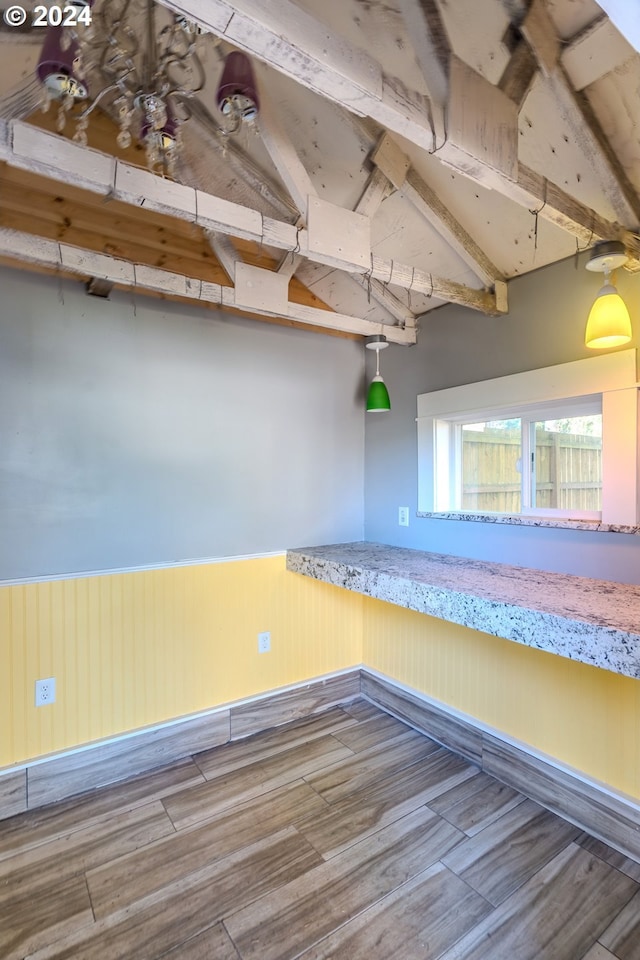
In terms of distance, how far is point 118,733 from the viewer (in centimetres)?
207

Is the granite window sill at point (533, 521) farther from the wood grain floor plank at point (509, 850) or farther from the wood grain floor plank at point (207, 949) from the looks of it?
the wood grain floor plank at point (207, 949)

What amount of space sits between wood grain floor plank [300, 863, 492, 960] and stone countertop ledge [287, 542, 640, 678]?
82cm

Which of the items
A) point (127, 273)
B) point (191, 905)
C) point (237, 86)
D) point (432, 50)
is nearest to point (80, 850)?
point (191, 905)

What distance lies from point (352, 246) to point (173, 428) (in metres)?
1.15

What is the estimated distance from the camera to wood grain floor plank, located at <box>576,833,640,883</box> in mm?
1564

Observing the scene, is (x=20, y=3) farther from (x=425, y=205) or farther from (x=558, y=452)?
(x=558, y=452)

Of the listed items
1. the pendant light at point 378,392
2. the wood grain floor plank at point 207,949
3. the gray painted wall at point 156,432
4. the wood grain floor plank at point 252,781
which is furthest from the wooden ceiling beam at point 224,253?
the wood grain floor plank at point 207,949

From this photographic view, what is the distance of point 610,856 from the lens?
5.32 ft

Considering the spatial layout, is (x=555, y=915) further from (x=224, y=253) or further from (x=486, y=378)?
(x=224, y=253)

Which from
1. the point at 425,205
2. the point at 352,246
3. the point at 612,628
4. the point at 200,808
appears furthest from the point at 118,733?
the point at 425,205

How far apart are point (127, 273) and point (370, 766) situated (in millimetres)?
2344

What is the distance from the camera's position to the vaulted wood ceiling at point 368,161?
1.10 meters

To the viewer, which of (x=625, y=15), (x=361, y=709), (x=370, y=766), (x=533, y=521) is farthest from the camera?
(x=361, y=709)

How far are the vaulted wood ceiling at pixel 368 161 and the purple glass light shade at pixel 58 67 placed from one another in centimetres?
12
